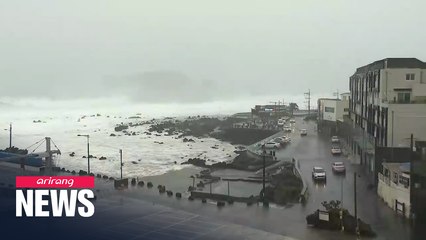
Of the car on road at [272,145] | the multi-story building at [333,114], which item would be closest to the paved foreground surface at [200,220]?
the car on road at [272,145]

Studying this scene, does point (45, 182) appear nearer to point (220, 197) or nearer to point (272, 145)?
point (220, 197)

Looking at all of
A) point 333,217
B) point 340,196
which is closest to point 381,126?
point 340,196

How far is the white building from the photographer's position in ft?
52.8

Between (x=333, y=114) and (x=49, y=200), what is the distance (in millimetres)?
33970

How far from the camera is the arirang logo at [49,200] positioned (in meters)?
17.5

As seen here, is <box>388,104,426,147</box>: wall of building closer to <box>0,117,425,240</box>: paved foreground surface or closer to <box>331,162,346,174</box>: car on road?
<box>0,117,425,240</box>: paved foreground surface

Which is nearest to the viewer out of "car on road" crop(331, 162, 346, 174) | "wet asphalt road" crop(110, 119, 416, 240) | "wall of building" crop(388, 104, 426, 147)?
"wet asphalt road" crop(110, 119, 416, 240)

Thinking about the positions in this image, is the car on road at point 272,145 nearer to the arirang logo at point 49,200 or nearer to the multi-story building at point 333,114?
the multi-story building at point 333,114

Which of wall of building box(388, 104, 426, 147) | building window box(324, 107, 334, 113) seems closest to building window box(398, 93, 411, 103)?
wall of building box(388, 104, 426, 147)

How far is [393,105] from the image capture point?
2172cm

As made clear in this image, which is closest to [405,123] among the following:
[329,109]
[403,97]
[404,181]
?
[403,97]

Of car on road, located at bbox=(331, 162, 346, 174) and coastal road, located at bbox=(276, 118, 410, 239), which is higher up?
car on road, located at bbox=(331, 162, 346, 174)

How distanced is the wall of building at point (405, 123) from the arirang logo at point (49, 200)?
14.8 meters

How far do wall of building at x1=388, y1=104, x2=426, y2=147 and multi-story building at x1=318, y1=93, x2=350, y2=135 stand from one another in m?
21.3
